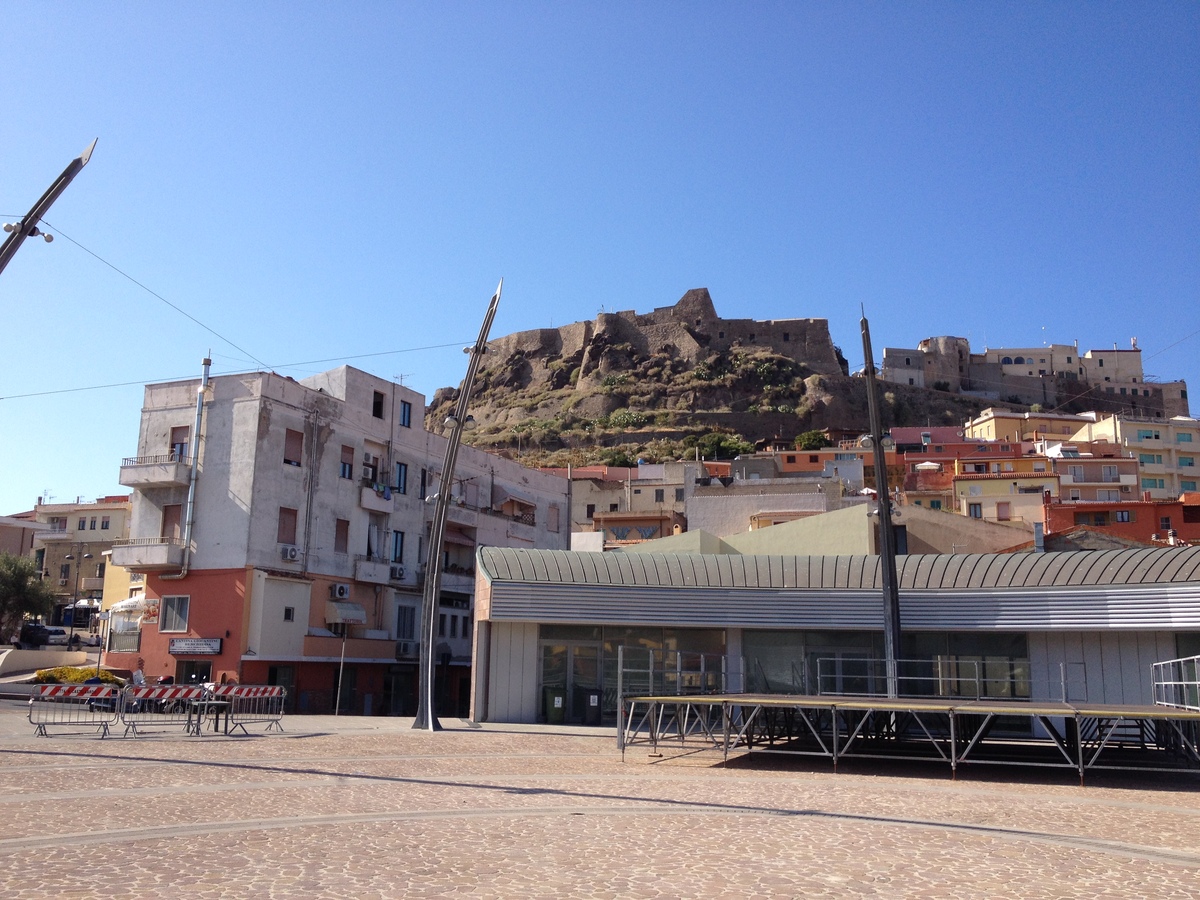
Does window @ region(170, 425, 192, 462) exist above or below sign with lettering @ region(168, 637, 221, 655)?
above

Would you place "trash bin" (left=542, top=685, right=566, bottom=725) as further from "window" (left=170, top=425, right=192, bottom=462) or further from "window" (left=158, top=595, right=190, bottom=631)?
"window" (left=170, top=425, right=192, bottom=462)

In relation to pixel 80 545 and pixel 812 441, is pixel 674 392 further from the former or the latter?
pixel 80 545

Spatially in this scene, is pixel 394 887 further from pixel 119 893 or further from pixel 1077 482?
pixel 1077 482

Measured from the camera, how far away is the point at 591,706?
2461cm

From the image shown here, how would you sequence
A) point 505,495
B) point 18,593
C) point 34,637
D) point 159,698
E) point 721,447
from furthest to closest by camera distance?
1. point 721,447
2. point 18,593
3. point 34,637
4. point 505,495
5. point 159,698

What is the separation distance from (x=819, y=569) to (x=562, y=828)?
1569 centimetres

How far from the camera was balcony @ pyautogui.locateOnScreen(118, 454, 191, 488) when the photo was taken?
119ft

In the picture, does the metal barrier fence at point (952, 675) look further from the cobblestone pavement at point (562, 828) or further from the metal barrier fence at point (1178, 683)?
the cobblestone pavement at point (562, 828)

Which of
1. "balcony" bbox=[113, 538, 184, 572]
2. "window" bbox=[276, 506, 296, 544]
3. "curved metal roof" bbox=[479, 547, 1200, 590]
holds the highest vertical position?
"window" bbox=[276, 506, 296, 544]

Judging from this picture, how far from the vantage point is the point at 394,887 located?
24.4ft

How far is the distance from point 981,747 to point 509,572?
10.7 metres

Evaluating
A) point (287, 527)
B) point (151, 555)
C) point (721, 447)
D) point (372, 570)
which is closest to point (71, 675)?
point (151, 555)

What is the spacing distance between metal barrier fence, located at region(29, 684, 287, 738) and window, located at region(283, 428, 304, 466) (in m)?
10.8

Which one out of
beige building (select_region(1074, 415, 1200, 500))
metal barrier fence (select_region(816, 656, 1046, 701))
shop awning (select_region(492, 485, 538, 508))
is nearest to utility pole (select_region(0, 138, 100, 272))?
metal barrier fence (select_region(816, 656, 1046, 701))
